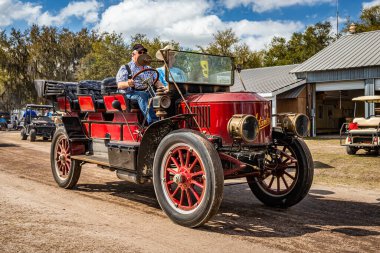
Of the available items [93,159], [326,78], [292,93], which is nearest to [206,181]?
[93,159]

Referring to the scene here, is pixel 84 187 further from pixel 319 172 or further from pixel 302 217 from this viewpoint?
pixel 319 172

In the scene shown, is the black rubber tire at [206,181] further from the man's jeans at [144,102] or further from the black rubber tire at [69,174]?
the black rubber tire at [69,174]

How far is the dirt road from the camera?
13.0ft

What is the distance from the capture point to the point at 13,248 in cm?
385

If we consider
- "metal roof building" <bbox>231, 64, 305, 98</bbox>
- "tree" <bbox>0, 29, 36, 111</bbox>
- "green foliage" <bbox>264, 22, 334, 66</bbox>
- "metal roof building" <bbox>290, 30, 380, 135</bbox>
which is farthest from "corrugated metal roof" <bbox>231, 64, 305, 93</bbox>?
"tree" <bbox>0, 29, 36, 111</bbox>

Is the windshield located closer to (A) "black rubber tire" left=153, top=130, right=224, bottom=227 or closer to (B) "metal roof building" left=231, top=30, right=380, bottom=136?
(A) "black rubber tire" left=153, top=130, right=224, bottom=227

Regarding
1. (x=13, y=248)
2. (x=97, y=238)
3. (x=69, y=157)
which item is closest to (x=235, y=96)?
(x=97, y=238)

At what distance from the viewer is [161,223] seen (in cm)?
480

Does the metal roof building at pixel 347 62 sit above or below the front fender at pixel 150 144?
above

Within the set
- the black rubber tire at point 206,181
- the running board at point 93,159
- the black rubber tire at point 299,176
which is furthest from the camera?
the running board at point 93,159

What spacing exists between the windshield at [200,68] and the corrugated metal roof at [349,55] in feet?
52.2

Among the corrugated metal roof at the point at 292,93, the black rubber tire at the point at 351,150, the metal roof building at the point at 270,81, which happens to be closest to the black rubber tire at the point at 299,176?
the black rubber tire at the point at 351,150

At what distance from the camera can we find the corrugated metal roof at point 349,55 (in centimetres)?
2088

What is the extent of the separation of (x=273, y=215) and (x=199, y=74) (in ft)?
7.23
